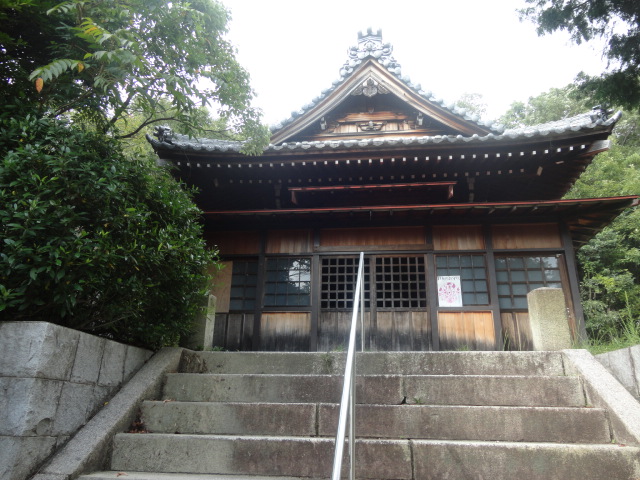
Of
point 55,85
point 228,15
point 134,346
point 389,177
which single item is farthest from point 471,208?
point 55,85

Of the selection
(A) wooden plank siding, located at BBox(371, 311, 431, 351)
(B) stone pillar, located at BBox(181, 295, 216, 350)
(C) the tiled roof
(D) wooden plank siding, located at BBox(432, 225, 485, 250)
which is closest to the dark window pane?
(D) wooden plank siding, located at BBox(432, 225, 485, 250)

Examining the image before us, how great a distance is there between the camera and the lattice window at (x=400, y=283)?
7.14 m

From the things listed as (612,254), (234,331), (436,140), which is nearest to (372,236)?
(436,140)

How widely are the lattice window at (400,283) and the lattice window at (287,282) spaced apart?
4.14ft

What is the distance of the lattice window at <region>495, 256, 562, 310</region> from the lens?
6.89 m

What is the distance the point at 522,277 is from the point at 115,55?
6.59 m

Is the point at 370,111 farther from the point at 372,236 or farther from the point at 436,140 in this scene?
the point at 372,236

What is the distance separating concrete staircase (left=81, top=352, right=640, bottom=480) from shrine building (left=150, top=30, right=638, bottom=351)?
272 cm

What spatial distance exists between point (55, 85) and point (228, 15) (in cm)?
218

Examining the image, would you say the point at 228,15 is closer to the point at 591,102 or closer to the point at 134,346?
the point at 134,346

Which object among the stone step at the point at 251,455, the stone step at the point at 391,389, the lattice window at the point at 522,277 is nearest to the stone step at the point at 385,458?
the stone step at the point at 251,455

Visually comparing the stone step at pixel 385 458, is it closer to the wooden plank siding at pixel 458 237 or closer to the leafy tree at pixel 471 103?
the wooden plank siding at pixel 458 237

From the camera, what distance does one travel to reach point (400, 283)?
7.19m

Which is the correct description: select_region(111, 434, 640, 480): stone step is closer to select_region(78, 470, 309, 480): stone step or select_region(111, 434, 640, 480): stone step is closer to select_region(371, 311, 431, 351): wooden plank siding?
select_region(78, 470, 309, 480): stone step
